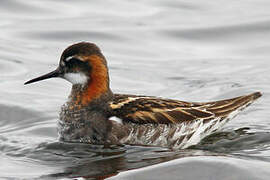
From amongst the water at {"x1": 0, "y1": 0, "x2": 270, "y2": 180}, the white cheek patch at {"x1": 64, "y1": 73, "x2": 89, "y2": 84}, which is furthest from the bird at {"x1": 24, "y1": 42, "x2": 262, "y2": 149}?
the water at {"x1": 0, "y1": 0, "x2": 270, "y2": 180}

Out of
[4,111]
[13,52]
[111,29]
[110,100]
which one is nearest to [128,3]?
[111,29]

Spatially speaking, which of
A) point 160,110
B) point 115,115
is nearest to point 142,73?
point 160,110

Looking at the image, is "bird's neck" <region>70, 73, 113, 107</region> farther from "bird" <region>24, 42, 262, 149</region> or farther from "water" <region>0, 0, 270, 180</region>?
"water" <region>0, 0, 270, 180</region>

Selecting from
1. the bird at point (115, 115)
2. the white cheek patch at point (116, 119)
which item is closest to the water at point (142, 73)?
the bird at point (115, 115)

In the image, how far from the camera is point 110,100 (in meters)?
10.1

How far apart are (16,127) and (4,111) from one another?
A: 0.82 m

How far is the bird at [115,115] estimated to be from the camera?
9.77 meters

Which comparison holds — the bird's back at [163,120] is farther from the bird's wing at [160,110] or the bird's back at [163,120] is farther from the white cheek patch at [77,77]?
the white cheek patch at [77,77]

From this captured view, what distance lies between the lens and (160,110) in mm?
9969

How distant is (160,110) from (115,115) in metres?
0.63

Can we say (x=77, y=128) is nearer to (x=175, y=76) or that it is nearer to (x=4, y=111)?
(x=4, y=111)

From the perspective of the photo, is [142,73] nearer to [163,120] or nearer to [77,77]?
[77,77]

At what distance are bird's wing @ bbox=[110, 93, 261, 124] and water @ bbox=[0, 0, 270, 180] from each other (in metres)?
0.41

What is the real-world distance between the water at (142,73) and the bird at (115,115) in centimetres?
20
